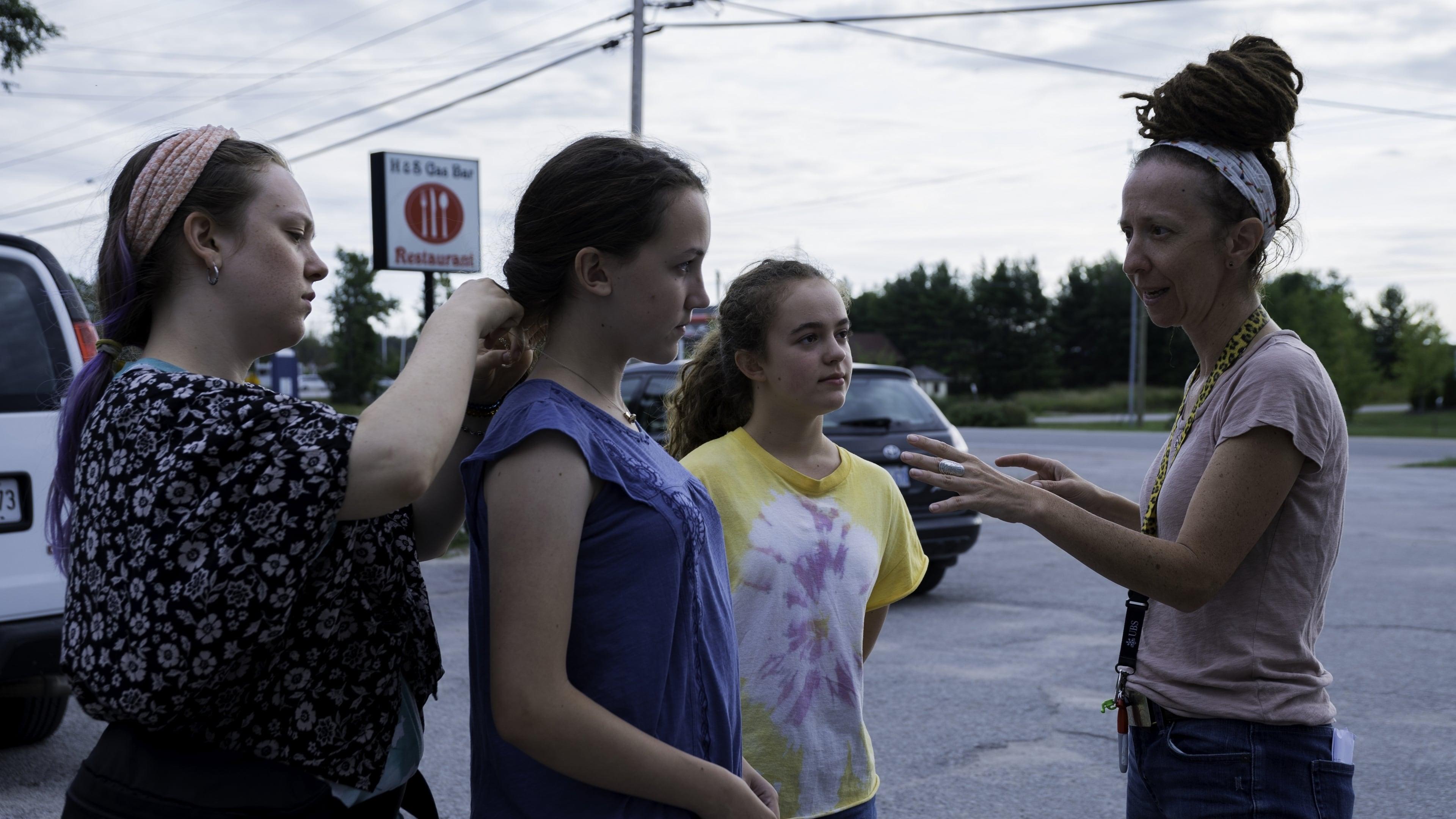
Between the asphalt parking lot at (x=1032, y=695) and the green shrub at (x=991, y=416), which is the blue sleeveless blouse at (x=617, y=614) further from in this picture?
the green shrub at (x=991, y=416)

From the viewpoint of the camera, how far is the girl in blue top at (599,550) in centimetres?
152

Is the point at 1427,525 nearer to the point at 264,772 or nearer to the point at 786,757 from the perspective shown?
the point at 786,757

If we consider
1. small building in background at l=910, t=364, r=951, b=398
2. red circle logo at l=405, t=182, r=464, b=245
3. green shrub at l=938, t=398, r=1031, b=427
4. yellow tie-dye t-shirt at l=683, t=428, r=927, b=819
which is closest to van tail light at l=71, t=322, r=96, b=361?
yellow tie-dye t-shirt at l=683, t=428, r=927, b=819

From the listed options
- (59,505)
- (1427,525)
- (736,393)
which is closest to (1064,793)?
(736,393)

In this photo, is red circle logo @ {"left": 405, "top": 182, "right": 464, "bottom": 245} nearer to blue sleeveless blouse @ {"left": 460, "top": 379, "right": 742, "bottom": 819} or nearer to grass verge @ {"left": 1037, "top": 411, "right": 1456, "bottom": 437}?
blue sleeveless blouse @ {"left": 460, "top": 379, "right": 742, "bottom": 819}

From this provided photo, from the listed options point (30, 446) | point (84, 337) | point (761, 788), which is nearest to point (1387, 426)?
point (84, 337)

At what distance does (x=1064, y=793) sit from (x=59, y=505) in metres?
3.75

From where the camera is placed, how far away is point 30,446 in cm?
430

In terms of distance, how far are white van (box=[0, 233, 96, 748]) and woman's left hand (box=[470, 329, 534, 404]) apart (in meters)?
2.56

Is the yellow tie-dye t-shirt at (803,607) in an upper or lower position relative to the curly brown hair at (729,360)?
lower

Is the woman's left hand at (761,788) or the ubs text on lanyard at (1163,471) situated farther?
the ubs text on lanyard at (1163,471)

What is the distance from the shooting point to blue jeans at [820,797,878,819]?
8.00ft

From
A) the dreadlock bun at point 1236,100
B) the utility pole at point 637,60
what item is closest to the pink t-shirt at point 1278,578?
the dreadlock bun at point 1236,100

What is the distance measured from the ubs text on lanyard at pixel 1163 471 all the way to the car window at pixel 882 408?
549 cm
